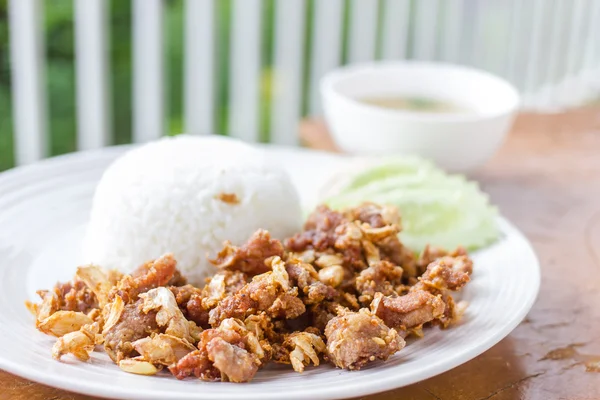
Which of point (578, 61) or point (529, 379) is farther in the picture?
point (578, 61)

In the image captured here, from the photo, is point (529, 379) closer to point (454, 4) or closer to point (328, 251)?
point (328, 251)

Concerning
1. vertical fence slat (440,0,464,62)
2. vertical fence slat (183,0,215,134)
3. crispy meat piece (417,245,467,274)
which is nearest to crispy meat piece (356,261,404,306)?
crispy meat piece (417,245,467,274)

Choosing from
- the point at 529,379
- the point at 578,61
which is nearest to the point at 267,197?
the point at 529,379

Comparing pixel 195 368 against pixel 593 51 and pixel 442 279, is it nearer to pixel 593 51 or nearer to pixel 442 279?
pixel 442 279

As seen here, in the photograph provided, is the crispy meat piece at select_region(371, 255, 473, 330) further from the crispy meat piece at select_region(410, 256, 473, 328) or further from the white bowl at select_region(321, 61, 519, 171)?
the white bowl at select_region(321, 61, 519, 171)

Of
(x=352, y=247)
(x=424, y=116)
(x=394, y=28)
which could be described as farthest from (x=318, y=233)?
(x=394, y=28)

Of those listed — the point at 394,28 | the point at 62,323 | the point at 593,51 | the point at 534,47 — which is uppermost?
the point at 394,28
